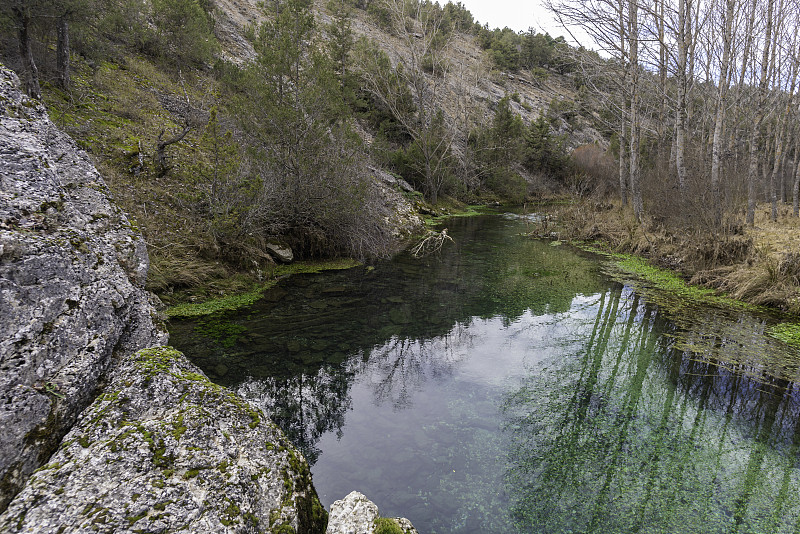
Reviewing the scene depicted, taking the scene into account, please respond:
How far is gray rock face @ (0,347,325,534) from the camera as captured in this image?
5.51 feet

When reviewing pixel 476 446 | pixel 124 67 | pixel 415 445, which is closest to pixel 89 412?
pixel 415 445

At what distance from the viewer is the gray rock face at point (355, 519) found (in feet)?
7.13

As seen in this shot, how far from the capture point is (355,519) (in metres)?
2.22

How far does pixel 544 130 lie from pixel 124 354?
112ft

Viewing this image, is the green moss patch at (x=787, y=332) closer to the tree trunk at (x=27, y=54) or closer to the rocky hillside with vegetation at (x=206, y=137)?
the rocky hillside with vegetation at (x=206, y=137)

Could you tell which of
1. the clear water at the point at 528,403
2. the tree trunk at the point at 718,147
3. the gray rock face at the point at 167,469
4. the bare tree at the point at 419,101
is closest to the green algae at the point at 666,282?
the clear water at the point at 528,403

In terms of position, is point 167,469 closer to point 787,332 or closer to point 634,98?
point 787,332

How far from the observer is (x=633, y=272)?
10.2m

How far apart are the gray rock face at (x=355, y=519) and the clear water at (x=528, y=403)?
31.7 inches

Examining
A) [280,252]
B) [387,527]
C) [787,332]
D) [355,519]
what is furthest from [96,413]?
[787,332]

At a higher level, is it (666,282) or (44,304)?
(666,282)

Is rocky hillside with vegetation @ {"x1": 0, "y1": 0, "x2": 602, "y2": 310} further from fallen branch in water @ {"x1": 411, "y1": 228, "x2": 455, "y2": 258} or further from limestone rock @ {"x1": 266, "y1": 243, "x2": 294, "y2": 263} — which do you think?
fallen branch in water @ {"x1": 411, "y1": 228, "x2": 455, "y2": 258}

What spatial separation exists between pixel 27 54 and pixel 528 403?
13059mm

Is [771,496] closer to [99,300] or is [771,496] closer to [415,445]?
[415,445]
